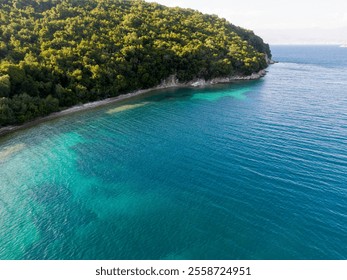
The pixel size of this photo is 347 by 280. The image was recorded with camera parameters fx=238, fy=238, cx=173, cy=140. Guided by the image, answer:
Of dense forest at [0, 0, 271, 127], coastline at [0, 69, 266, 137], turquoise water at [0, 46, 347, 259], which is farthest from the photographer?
dense forest at [0, 0, 271, 127]

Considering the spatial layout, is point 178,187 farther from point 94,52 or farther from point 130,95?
point 94,52

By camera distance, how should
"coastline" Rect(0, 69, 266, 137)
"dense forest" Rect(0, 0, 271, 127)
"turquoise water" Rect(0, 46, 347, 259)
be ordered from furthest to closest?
"dense forest" Rect(0, 0, 271, 127) < "coastline" Rect(0, 69, 266, 137) < "turquoise water" Rect(0, 46, 347, 259)

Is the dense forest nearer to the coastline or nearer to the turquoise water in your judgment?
the coastline

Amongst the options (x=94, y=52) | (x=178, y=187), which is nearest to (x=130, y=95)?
(x=94, y=52)

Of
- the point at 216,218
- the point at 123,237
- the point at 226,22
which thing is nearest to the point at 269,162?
the point at 216,218

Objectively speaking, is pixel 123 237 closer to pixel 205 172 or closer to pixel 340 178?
pixel 205 172

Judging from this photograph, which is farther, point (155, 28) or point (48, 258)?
point (155, 28)

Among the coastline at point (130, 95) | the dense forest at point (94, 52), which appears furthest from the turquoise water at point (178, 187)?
the dense forest at point (94, 52)

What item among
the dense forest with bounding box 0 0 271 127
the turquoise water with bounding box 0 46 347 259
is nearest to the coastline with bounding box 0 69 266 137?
the dense forest with bounding box 0 0 271 127
